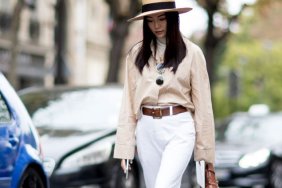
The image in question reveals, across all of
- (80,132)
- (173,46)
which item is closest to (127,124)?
(173,46)

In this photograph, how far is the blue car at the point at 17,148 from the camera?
701 cm

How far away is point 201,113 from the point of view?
6.68 metres

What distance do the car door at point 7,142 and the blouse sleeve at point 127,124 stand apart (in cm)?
82

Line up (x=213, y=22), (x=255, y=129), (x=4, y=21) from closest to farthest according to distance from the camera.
Answer: (x=255, y=129) < (x=213, y=22) < (x=4, y=21)

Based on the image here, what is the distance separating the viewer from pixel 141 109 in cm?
675

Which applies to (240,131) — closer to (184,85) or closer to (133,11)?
(133,11)

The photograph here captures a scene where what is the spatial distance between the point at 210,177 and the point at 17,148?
151cm

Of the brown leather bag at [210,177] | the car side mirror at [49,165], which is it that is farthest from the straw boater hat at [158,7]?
the car side mirror at [49,165]

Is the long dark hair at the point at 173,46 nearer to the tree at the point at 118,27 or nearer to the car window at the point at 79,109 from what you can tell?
the car window at the point at 79,109

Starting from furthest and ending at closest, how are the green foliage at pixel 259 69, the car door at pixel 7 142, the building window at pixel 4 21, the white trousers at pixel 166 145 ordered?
the green foliage at pixel 259 69 → the building window at pixel 4 21 → the car door at pixel 7 142 → the white trousers at pixel 166 145

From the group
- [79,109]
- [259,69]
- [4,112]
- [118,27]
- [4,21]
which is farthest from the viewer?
[259,69]

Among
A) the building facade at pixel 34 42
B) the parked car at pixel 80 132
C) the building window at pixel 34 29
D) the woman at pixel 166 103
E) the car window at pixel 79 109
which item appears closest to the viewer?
the woman at pixel 166 103

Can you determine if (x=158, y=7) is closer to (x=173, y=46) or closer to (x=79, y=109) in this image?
(x=173, y=46)

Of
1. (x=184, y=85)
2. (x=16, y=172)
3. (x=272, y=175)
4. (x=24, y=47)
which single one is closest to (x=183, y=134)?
(x=184, y=85)
